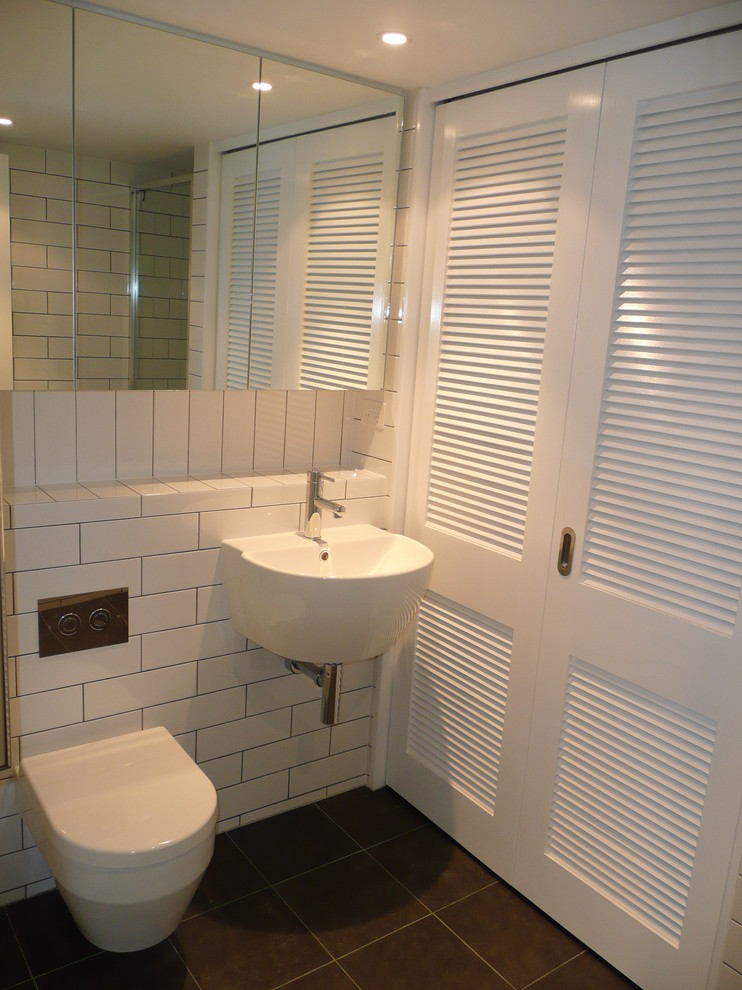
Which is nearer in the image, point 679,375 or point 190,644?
point 679,375

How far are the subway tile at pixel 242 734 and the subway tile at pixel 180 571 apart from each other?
1.48 feet

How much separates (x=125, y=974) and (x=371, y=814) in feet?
2.95

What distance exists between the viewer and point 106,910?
5.71ft

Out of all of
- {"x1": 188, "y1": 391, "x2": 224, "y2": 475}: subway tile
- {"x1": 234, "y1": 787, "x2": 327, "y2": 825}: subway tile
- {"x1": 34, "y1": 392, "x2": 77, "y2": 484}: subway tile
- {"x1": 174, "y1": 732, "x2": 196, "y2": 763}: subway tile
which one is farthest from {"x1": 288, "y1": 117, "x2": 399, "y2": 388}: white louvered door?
{"x1": 234, "y1": 787, "x2": 327, "y2": 825}: subway tile

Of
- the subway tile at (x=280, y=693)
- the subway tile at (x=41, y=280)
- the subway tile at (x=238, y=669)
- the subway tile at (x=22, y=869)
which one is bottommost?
the subway tile at (x=22, y=869)

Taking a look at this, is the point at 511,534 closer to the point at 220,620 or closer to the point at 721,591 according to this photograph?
the point at 721,591

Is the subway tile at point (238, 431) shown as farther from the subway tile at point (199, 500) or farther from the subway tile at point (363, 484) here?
the subway tile at point (363, 484)

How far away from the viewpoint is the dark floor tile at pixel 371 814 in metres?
2.52

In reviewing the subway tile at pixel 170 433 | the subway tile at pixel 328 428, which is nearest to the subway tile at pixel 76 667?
the subway tile at pixel 170 433

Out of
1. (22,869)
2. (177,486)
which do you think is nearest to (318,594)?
(177,486)

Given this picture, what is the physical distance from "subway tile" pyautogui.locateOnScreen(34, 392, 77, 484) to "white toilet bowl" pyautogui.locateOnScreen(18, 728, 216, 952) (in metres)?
0.71

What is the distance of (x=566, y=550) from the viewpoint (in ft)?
6.66

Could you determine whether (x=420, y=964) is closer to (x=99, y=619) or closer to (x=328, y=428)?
(x=99, y=619)

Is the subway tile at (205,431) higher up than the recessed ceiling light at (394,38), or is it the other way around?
the recessed ceiling light at (394,38)
